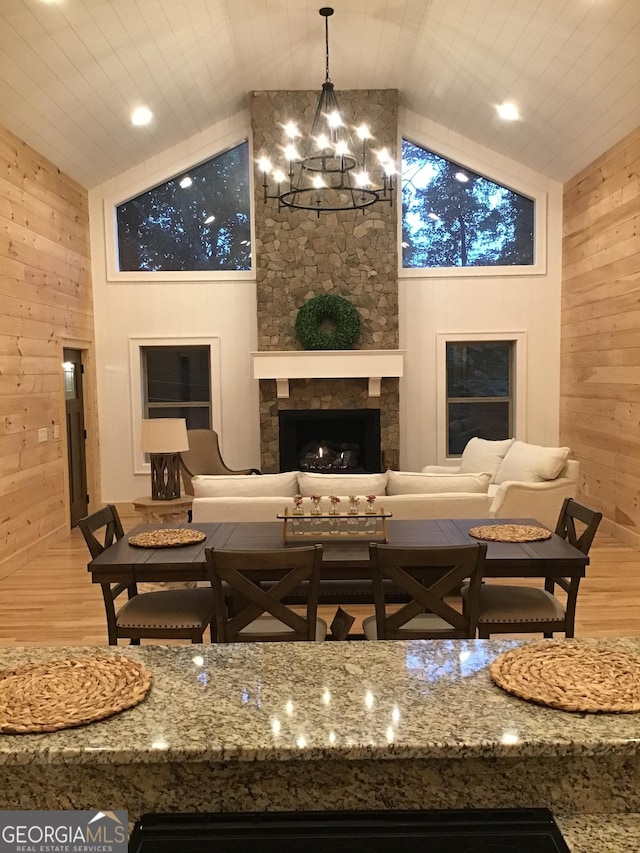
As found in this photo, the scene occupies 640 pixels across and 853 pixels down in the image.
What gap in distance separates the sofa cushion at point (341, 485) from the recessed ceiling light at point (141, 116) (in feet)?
13.9

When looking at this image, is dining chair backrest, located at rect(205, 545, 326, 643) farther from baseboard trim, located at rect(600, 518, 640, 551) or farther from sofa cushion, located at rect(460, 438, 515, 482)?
baseboard trim, located at rect(600, 518, 640, 551)

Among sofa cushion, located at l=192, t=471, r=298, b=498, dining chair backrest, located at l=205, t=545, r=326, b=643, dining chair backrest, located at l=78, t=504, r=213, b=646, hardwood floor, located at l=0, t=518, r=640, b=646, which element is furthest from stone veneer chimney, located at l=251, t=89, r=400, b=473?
dining chair backrest, located at l=205, t=545, r=326, b=643

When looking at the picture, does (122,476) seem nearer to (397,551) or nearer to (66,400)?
(66,400)

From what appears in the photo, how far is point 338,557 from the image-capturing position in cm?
322

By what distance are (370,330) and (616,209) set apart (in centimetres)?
267

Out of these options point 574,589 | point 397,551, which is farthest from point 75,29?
point 574,589

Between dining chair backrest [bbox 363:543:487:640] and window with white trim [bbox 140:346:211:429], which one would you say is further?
window with white trim [bbox 140:346:211:429]

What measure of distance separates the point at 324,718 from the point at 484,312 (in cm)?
765

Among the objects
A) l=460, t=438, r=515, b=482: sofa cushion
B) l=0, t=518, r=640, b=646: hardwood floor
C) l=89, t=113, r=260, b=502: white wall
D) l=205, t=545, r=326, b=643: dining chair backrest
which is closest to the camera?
l=205, t=545, r=326, b=643: dining chair backrest

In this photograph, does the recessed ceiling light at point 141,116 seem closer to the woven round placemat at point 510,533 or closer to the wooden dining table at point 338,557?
the wooden dining table at point 338,557

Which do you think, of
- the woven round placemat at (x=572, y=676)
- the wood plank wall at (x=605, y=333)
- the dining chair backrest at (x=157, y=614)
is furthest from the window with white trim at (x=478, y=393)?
the woven round placemat at (x=572, y=676)

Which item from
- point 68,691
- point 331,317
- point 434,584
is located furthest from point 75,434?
point 68,691

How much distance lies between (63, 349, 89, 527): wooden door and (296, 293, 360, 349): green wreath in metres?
2.40

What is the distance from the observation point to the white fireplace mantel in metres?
7.89
